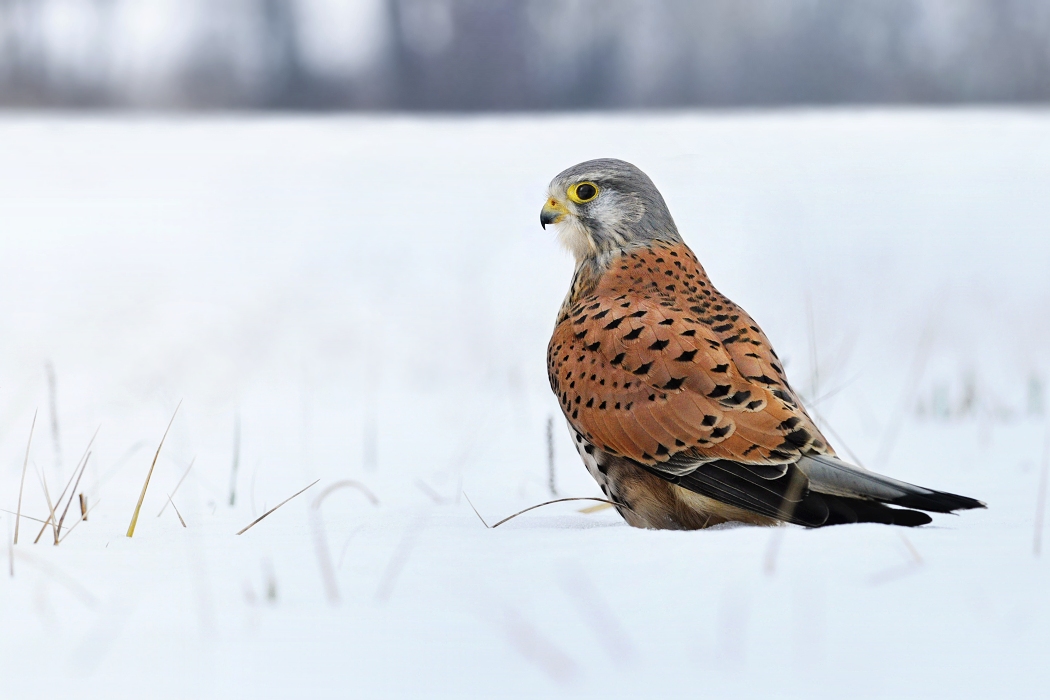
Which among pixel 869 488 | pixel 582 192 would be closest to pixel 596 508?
pixel 869 488

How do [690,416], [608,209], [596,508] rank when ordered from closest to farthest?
1. [690,416]
2. [596,508]
3. [608,209]

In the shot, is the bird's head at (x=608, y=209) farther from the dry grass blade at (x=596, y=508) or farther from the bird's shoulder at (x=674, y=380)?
the dry grass blade at (x=596, y=508)

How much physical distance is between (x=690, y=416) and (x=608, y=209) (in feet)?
3.22

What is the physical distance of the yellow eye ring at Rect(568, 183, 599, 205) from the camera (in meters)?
3.44

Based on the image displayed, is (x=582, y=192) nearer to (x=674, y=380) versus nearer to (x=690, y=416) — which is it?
(x=674, y=380)

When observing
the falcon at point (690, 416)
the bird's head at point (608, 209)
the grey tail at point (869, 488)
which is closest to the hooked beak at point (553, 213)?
the bird's head at point (608, 209)

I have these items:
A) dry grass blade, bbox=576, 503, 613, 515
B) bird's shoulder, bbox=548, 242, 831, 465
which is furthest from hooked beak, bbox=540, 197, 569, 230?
dry grass blade, bbox=576, 503, 613, 515

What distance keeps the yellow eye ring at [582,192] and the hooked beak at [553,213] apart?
56mm

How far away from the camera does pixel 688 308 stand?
305 cm

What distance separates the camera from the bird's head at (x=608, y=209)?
11.1 ft

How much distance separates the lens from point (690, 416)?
8.85 feet

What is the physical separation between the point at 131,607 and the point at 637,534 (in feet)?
3.73

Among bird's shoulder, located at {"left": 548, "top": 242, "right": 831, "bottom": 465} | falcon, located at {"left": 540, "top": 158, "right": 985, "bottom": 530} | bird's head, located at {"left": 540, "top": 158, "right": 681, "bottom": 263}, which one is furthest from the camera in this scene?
bird's head, located at {"left": 540, "top": 158, "right": 681, "bottom": 263}

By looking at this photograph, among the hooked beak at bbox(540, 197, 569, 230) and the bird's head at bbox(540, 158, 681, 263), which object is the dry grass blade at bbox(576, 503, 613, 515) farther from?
the hooked beak at bbox(540, 197, 569, 230)
